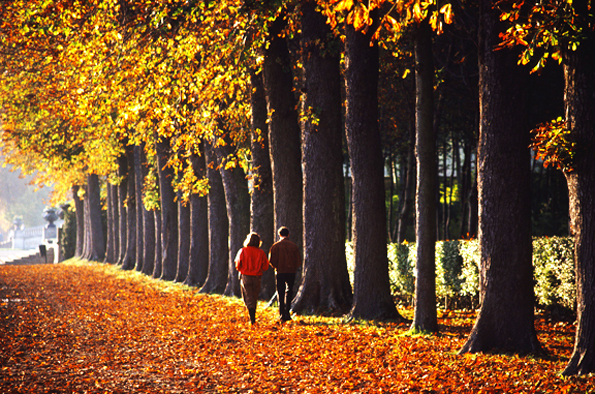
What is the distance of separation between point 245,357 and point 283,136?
6.64 meters

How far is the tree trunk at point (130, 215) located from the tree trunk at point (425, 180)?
24.9 metres

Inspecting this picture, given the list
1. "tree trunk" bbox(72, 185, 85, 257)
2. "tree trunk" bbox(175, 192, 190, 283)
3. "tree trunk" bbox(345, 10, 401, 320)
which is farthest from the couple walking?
"tree trunk" bbox(72, 185, 85, 257)

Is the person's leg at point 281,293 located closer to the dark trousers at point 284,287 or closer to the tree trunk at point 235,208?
the dark trousers at point 284,287

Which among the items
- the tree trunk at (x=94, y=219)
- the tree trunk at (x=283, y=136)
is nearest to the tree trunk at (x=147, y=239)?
the tree trunk at (x=94, y=219)

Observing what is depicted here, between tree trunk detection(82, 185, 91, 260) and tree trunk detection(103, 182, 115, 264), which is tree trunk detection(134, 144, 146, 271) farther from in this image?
tree trunk detection(82, 185, 91, 260)

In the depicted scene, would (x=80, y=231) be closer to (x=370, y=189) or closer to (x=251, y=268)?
(x=251, y=268)

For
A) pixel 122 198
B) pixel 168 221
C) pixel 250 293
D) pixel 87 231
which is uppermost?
pixel 122 198

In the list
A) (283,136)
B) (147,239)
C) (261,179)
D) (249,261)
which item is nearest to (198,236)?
(261,179)

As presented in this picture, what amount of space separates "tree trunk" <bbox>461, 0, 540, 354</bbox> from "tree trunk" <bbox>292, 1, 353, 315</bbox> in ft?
17.3

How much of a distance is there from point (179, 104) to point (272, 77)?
2.37 m

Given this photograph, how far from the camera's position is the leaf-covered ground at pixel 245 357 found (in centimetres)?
732

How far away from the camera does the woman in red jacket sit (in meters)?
12.7

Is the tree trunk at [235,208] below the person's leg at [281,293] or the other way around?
the other way around

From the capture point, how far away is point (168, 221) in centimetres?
2616
